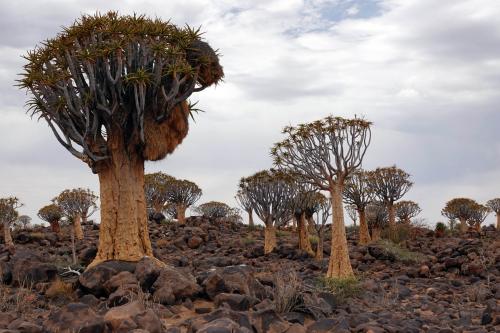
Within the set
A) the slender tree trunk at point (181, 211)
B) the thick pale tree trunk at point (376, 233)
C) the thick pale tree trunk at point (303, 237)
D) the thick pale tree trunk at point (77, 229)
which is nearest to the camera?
the thick pale tree trunk at point (303, 237)

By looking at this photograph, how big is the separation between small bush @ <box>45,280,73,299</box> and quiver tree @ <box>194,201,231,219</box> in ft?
117

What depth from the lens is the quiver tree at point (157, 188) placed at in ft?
121

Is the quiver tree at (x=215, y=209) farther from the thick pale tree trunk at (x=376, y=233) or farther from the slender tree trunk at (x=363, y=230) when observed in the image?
the slender tree trunk at (x=363, y=230)

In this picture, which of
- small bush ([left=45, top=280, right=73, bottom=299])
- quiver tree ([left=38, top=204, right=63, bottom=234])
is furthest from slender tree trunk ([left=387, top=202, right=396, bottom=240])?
small bush ([left=45, top=280, right=73, bottom=299])

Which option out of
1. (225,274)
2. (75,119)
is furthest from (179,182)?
(225,274)

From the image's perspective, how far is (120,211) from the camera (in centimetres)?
1250

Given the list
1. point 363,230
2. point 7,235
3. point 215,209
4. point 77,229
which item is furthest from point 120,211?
point 215,209

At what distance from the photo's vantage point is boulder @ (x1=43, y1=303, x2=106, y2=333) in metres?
6.94

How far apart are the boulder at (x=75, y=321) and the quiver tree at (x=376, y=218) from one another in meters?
23.1

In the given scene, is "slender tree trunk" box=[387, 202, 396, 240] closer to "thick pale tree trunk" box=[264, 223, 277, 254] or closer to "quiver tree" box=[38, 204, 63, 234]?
"thick pale tree trunk" box=[264, 223, 277, 254]

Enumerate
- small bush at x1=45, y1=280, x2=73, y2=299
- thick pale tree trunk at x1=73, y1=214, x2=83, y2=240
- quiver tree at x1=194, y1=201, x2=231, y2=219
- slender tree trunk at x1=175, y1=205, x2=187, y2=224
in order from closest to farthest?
1. small bush at x1=45, y1=280, x2=73, y2=299
2. thick pale tree trunk at x1=73, y1=214, x2=83, y2=240
3. slender tree trunk at x1=175, y1=205, x2=187, y2=224
4. quiver tree at x1=194, y1=201, x2=231, y2=219

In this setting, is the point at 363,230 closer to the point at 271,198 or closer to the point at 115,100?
the point at 271,198

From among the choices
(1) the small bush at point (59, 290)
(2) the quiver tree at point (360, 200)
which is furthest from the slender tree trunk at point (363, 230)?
(1) the small bush at point (59, 290)

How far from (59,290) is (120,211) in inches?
95.3
